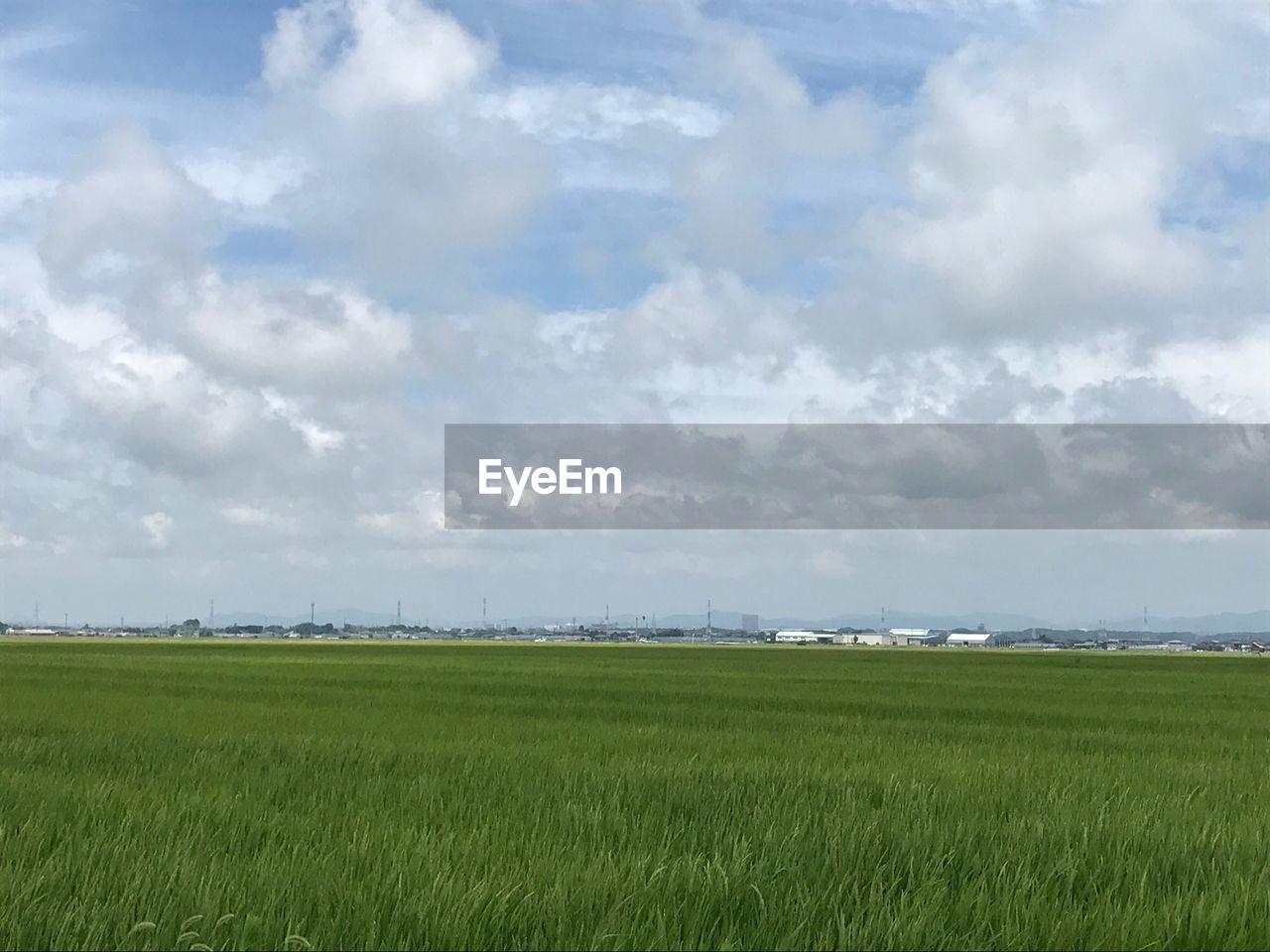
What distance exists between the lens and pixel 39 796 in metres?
8.26

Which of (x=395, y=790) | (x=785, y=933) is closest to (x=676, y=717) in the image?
(x=395, y=790)

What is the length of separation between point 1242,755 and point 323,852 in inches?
502

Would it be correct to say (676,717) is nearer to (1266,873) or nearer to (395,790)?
(395,790)

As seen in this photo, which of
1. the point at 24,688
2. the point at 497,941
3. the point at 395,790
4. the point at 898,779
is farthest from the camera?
the point at 24,688

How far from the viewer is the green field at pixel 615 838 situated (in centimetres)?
472

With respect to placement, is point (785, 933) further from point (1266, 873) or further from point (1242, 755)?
point (1242, 755)

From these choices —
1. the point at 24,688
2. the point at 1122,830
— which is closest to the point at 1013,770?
the point at 1122,830

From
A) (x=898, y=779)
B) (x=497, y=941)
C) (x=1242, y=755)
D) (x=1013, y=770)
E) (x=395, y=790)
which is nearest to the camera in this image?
(x=497, y=941)

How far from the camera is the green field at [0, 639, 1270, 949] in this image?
4723mm

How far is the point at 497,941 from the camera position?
452cm

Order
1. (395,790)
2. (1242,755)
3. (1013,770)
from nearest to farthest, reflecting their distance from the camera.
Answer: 1. (395,790)
2. (1013,770)
3. (1242,755)

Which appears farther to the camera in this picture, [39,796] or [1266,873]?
[39,796]

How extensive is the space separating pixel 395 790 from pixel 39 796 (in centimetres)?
253

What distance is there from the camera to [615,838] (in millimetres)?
6895
